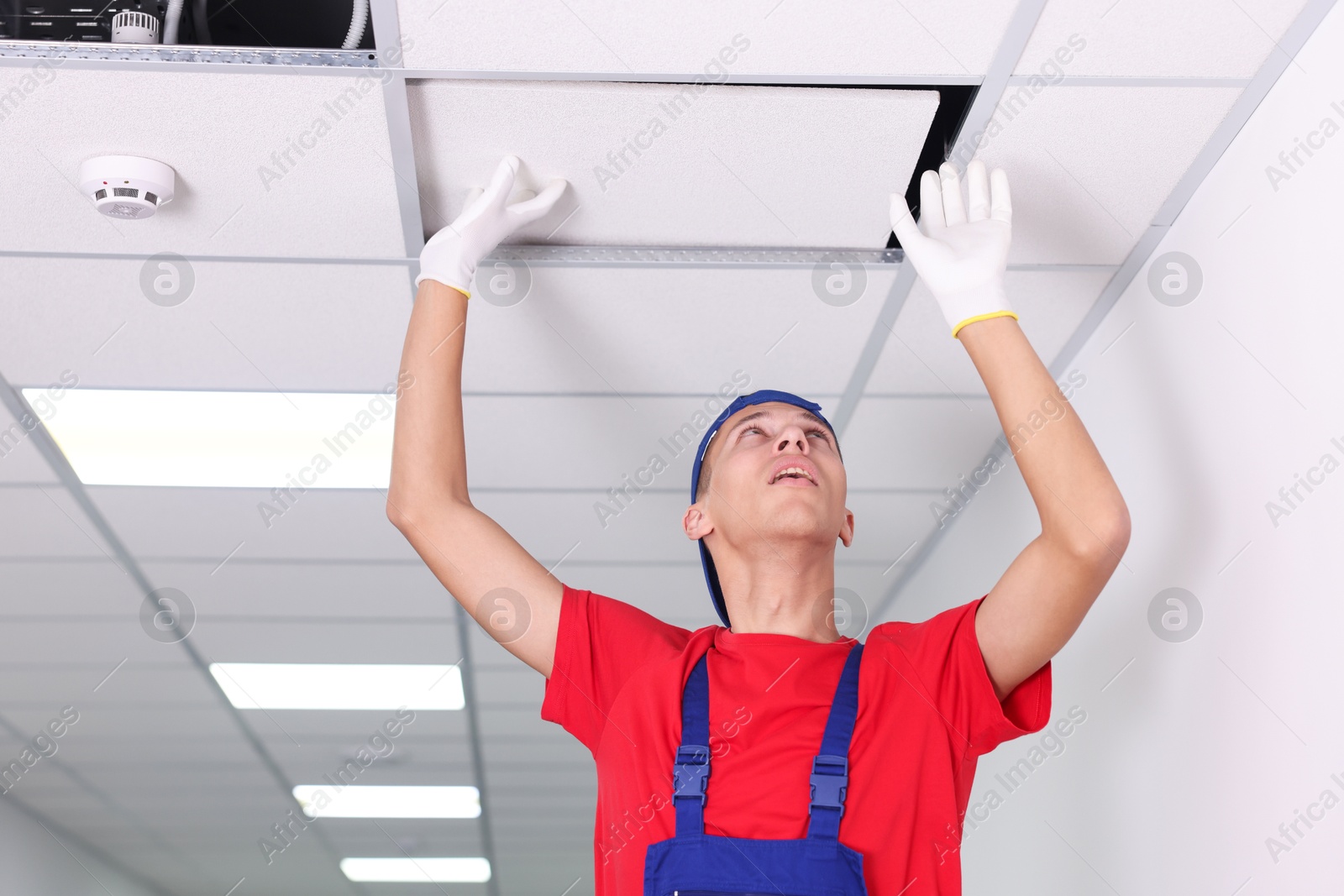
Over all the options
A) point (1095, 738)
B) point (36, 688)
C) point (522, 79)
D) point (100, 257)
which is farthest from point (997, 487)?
point (36, 688)

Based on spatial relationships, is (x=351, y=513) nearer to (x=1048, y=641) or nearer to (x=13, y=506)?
(x=13, y=506)

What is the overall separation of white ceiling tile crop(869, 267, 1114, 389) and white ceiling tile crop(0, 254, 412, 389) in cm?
99

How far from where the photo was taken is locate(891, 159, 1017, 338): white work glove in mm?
1618

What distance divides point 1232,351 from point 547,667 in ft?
3.84

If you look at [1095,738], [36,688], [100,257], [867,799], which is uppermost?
[36,688]

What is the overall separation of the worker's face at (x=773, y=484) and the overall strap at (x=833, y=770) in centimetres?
32

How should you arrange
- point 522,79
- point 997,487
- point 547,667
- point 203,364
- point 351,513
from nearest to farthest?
1. point 522,79
2. point 547,667
3. point 203,364
4. point 997,487
5. point 351,513

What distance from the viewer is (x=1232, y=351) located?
1.57m

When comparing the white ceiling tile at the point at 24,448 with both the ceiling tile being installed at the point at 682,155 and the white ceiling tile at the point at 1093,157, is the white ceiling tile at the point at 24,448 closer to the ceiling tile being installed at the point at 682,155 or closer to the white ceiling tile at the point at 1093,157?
the ceiling tile being installed at the point at 682,155

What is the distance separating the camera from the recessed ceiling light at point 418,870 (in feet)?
20.3

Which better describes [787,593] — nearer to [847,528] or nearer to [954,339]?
[847,528]

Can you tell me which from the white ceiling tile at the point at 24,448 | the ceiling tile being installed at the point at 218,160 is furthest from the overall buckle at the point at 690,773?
the white ceiling tile at the point at 24,448

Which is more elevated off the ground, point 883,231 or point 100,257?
point 100,257

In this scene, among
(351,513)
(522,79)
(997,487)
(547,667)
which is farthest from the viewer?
(351,513)
